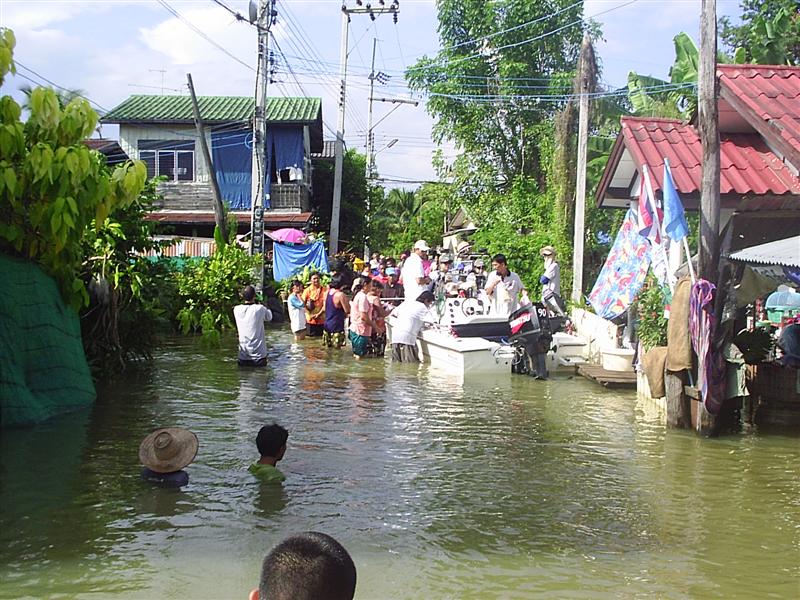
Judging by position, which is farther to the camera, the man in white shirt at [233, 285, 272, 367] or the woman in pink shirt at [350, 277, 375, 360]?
the woman in pink shirt at [350, 277, 375, 360]

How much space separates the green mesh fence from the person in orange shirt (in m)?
10.0

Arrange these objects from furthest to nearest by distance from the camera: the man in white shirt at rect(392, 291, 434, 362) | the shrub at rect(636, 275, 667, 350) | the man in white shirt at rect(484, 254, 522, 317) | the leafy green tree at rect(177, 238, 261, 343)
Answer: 1. the leafy green tree at rect(177, 238, 261, 343)
2. the man in white shirt at rect(392, 291, 434, 362)
3. the man in white shirt at rect(484, 254, 522, 317)
4. the shrub at rect(636, 275, 667, 350)

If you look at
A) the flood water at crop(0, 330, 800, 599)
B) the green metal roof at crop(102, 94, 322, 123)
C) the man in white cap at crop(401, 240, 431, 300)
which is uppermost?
the green metal roof at crop(102, 94, 322, 123)

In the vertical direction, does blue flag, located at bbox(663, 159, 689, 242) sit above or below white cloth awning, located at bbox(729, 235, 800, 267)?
above

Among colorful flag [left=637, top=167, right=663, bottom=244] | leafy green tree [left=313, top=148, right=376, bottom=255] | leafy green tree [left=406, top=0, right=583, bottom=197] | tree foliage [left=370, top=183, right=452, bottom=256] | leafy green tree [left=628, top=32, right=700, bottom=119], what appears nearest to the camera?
colorful flag [left=637, top=167, right=663, bottom=244]

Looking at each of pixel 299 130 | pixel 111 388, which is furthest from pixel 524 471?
pixel 299 130

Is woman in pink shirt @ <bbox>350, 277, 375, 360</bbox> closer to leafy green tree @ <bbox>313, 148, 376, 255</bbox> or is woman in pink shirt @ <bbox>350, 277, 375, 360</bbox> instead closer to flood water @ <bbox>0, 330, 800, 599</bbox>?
flood water @ <bbox>0, 330, 800, 599</bbox>

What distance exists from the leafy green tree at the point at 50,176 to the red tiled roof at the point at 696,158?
7.79 meters

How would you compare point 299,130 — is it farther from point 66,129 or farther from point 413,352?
point 66,129

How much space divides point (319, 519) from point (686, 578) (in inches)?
120

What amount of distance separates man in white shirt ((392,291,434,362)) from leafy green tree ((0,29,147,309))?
319 inches

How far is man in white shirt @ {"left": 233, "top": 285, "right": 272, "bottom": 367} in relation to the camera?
16.0 meters

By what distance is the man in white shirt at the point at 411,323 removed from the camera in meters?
18.4

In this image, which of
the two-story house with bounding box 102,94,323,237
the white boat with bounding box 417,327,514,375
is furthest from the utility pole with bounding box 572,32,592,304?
the two-story house with bounding box 102,94,323,237
